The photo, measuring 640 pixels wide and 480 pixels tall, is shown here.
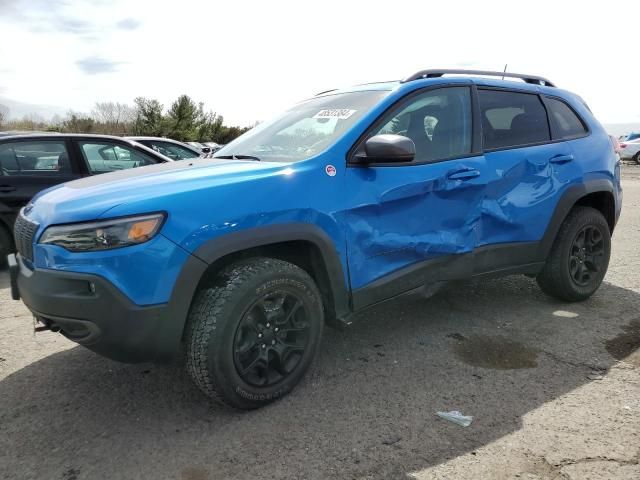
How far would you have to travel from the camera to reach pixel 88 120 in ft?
148

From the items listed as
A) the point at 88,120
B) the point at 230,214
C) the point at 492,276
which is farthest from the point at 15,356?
the point at 88,120

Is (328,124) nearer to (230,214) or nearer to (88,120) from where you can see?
(230,214)

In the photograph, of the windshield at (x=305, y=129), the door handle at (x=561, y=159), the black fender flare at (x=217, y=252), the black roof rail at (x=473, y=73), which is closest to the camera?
the black fender flare at (x=217, y=252)

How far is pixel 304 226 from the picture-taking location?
2.60 metres

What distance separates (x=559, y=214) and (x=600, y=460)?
2.14 m

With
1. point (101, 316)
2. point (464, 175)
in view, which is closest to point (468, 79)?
point (464, 175)

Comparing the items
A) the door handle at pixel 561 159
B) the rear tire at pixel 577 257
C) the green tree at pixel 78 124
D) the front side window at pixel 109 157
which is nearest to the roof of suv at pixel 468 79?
the door handle at pixel 561 159

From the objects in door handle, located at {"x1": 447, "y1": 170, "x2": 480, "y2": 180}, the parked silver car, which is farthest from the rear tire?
the parked silver car

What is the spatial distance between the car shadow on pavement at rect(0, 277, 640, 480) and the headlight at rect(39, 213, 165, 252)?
0.98 m

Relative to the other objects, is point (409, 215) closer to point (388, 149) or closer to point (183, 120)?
point (388, 149)

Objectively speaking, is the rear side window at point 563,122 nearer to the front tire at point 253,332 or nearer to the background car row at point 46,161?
the front tire at point 253,332

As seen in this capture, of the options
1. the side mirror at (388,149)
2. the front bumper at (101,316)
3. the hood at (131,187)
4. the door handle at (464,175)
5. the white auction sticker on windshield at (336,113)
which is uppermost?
the white auction sticker on windshield at (336,113)

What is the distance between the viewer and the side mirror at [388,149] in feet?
9.00

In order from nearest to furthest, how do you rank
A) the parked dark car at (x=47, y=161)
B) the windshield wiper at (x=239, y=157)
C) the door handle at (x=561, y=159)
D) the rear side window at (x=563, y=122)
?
the windshield wiper at (x=239, y=157)
the door handle at (x=561, y=159)
the rear side window at (x=563, y=122)
the parked dark car at (x=47, y=161)
